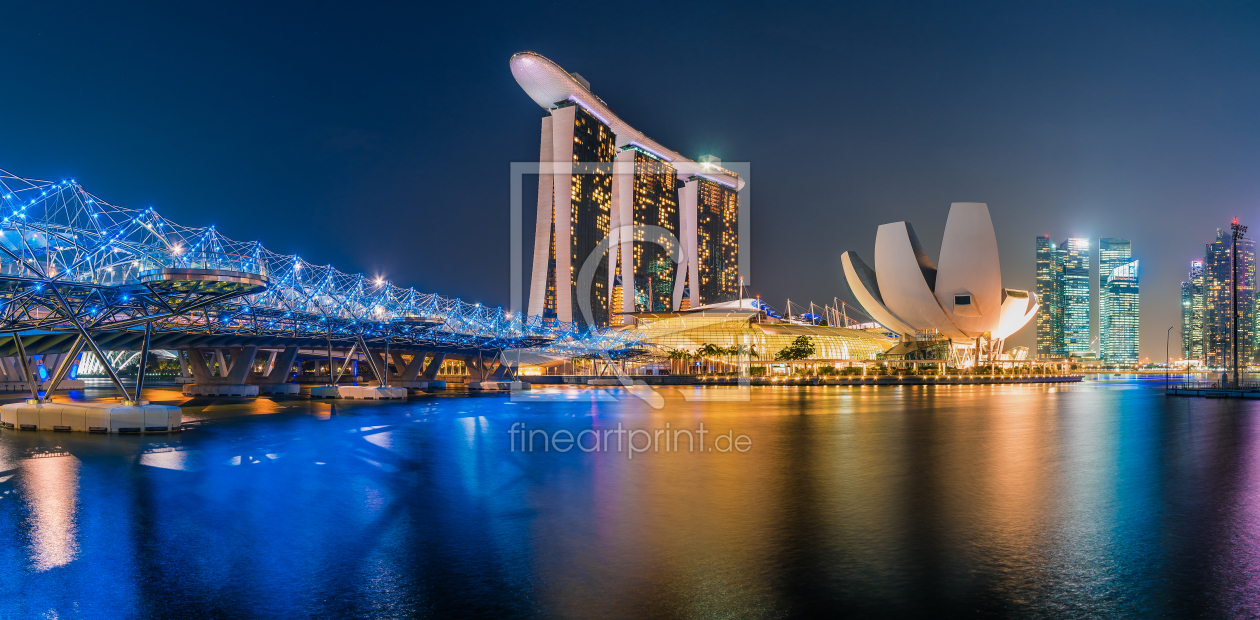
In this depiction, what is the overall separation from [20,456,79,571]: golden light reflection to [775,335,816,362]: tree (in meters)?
70.3

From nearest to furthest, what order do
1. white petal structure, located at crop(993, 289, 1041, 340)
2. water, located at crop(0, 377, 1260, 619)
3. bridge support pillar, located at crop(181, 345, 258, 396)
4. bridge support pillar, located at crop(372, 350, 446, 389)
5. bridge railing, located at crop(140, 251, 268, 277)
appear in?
1. water, located at crop(0, 377, 1260, 619)
2. bridge railing, located at crop(140, 251, 268, 277)
3. bridge support pillar, located at crop(181, 345, 258, 396)
4. bridge support pillar, located at crop(372, 350, 446, 389)
5. white petal structure, located at crop(993, 289, 1041, 340)

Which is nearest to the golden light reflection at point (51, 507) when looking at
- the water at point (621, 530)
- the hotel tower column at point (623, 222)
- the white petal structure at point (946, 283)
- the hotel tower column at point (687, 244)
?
the water at point (621, 530)

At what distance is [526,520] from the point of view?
30.4 ft

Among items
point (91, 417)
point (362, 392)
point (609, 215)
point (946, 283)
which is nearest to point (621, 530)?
point (91, 417)

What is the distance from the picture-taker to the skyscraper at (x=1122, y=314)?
188 m

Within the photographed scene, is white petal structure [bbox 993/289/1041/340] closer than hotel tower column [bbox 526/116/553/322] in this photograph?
Answer: Yes

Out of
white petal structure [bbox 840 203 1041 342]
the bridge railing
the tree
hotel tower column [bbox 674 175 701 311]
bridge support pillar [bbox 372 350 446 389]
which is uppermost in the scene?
hotel tower column [bbox 674 175 701 311]

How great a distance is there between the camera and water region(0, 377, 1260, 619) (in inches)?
245

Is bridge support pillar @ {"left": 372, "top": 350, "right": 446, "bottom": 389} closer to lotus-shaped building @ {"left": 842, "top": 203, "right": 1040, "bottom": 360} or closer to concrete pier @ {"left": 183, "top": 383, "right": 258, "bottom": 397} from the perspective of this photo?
concrete pier @ {"left": 183, "top": 383, "right": 258, "bottom": 397}

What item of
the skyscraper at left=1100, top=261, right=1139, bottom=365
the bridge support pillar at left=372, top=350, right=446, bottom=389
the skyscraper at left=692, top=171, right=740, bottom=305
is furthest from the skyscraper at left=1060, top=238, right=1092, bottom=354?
the bridge support pillar at left=372, top=350, right=446, bottom=389

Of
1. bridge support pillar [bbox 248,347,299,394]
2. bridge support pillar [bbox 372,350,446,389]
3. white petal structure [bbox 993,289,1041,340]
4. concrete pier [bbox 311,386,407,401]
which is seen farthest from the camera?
white petal structure [bbox 993,289,1041,340]

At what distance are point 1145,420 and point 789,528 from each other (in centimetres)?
2280

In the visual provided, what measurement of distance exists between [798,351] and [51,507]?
2894 inches

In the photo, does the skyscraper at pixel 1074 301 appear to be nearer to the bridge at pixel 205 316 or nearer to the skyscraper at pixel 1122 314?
the skyscraper at pixel 1122 314
